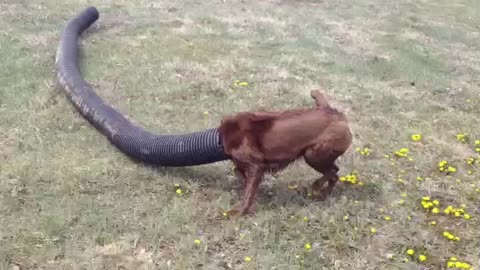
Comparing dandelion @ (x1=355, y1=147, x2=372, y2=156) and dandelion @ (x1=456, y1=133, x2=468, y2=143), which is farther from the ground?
dandelion @ (x1=456, y1=133, x2=468, y2=143)

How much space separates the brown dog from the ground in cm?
38

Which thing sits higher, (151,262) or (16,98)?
(151,262)

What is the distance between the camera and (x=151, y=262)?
4.39 meters

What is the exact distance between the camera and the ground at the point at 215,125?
183 inches

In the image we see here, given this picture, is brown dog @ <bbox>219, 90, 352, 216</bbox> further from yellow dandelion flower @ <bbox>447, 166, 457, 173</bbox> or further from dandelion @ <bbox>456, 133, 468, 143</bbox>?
dandelion @ <bbox>456, 133, 468, 143</bbox>

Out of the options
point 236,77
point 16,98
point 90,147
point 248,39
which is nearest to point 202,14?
point 248,39

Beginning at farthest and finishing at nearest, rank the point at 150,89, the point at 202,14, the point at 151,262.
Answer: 1. the point at 202,14
2. the point at 150,89
3. the point at 151,262

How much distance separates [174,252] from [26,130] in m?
2.65

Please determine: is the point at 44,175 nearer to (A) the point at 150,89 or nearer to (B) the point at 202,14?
(A) the point at 150,89

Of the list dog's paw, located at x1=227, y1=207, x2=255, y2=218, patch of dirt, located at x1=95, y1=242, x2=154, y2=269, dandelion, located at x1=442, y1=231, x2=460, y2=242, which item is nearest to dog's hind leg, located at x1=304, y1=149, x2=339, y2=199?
dog's paw, located at x1=227, y1=207, x2=255, y2=218

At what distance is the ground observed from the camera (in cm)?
466

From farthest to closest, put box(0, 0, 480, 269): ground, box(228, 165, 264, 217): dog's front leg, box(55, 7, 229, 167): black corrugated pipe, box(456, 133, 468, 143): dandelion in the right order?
box(456, 133, 468, 143): dandelion → box(55, 7, 229, 167): black corrugated pipe → box(228, 165, 264, 217): dog's front leg → box(0, 0, 480, 269): ground

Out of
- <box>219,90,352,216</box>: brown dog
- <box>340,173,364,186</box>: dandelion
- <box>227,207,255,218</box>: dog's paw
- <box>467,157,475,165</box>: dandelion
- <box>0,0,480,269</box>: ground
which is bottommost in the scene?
<box>0,0,480,269</box>: ground

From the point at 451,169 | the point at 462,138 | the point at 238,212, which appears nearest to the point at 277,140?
the point at 238,212
